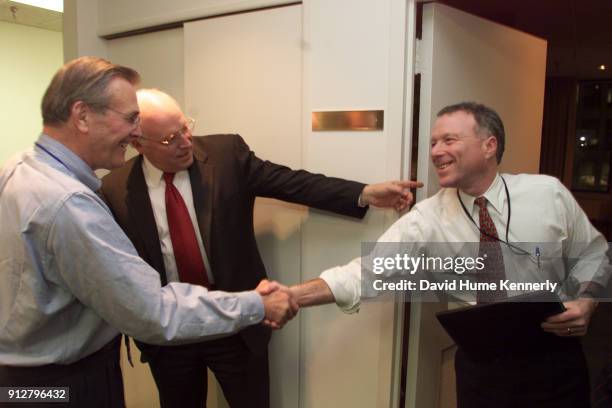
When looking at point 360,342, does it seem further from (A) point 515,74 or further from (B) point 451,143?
(A) point 515,74

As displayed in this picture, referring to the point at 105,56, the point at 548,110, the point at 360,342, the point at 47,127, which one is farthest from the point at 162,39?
the point at 548,110

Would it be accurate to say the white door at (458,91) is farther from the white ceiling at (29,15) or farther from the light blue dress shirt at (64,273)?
the white ceiling at (29,15)

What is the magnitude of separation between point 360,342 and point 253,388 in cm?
47

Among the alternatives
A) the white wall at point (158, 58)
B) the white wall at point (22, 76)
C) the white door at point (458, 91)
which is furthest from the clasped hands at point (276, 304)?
the white wall at point (22, 76)

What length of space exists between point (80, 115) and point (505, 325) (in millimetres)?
1295

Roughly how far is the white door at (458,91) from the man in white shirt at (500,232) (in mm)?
232

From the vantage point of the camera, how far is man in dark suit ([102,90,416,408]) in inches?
64.9

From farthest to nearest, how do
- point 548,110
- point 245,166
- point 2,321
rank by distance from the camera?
point 548,110
point 245,166
point 2,321

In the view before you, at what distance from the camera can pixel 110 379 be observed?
4.41ft

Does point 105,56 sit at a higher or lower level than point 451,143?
higher

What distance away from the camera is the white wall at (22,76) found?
5.17 meters

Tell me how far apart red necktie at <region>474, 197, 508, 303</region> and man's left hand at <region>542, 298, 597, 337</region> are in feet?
0.54

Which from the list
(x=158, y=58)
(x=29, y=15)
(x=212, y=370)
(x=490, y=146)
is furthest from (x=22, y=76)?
(x=490, y=146)

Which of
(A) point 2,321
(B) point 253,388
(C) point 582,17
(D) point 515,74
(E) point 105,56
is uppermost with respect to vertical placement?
(C) point 582,17
